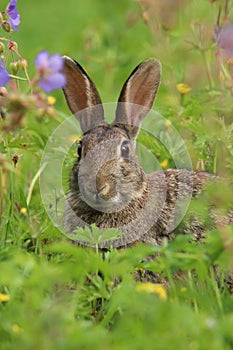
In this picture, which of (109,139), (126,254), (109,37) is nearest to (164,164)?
(109,139)

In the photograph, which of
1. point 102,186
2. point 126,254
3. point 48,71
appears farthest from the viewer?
point 102,186

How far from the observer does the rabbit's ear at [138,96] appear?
5.49 metres

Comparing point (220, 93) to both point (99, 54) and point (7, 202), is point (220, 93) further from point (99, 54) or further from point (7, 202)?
point (99, 54)

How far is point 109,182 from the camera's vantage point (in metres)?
4.93

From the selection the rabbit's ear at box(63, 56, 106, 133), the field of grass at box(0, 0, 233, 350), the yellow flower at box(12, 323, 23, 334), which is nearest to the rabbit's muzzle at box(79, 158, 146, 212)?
the field of grass at box(0, 0, 233, 350)

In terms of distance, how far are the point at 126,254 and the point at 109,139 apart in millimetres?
1669

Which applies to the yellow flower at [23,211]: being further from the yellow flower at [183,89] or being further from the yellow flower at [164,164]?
the yellow flower at [183,89]

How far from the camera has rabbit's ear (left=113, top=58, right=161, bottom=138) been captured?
18.0ft

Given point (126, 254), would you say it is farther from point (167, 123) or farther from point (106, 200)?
point (167, 123)

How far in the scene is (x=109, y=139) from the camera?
5.25 metres

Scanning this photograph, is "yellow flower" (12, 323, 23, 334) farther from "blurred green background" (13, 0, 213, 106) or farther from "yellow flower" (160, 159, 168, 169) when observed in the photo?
"blurred green background" (13, 0, 213, 106)

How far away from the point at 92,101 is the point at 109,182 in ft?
2.46

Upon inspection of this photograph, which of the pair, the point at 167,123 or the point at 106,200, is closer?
the point at 106,200

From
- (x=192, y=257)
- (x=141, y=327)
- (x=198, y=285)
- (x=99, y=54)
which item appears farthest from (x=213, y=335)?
(x=99, y=54)
